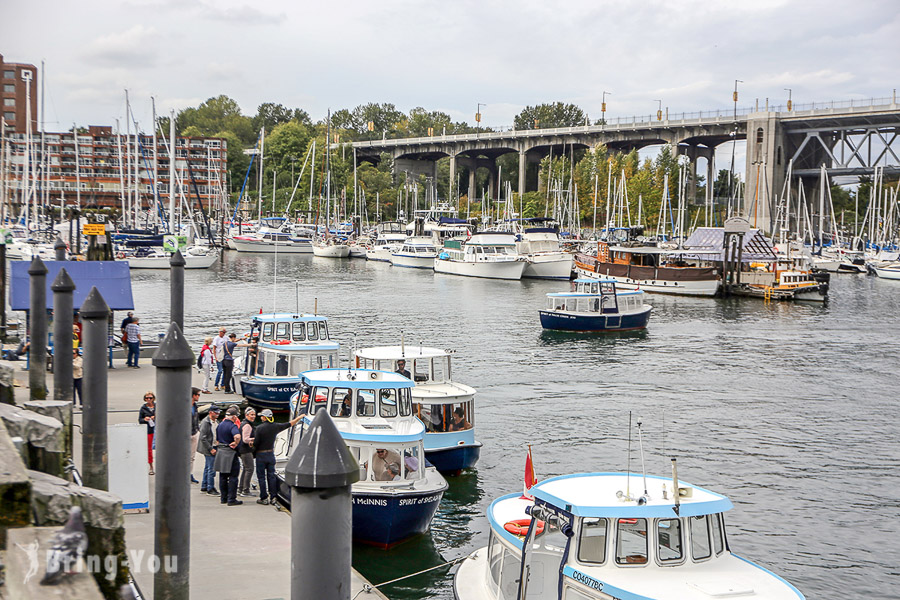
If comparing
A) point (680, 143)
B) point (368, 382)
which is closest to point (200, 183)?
point (680, 143)

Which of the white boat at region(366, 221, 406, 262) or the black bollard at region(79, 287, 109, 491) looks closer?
the black bollard at region(79, 287, 109, 491)

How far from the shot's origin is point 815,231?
146 metres

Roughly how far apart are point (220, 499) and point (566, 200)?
123 m

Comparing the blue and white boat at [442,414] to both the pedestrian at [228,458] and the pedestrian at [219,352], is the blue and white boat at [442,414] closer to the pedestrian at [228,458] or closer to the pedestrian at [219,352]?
the pedestrian at [219,352]

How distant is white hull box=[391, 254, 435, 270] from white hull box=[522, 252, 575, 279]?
1699cm

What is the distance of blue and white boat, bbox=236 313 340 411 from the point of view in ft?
85.4

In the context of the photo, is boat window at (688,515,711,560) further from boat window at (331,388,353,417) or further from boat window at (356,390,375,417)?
boat window at (331,388,353,417)

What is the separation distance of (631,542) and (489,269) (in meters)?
77.4

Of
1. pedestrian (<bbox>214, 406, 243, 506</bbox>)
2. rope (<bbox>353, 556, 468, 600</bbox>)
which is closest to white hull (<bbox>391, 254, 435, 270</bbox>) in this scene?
rope (<bbox>353, 556, 468, 600</bbox>)

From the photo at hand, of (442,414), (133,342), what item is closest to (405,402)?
(442,414)

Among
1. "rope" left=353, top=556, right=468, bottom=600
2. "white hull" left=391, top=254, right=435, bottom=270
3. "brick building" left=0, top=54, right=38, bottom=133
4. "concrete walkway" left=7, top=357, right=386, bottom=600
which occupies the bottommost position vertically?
"rope" left=353, top=556, right=468, bottom=600

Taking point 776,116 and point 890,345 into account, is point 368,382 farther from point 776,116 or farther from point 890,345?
point 776,116

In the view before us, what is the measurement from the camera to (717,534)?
38.7 feet

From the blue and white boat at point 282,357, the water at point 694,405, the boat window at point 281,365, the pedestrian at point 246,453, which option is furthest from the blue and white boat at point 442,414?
the pedestrian at point 246,453
